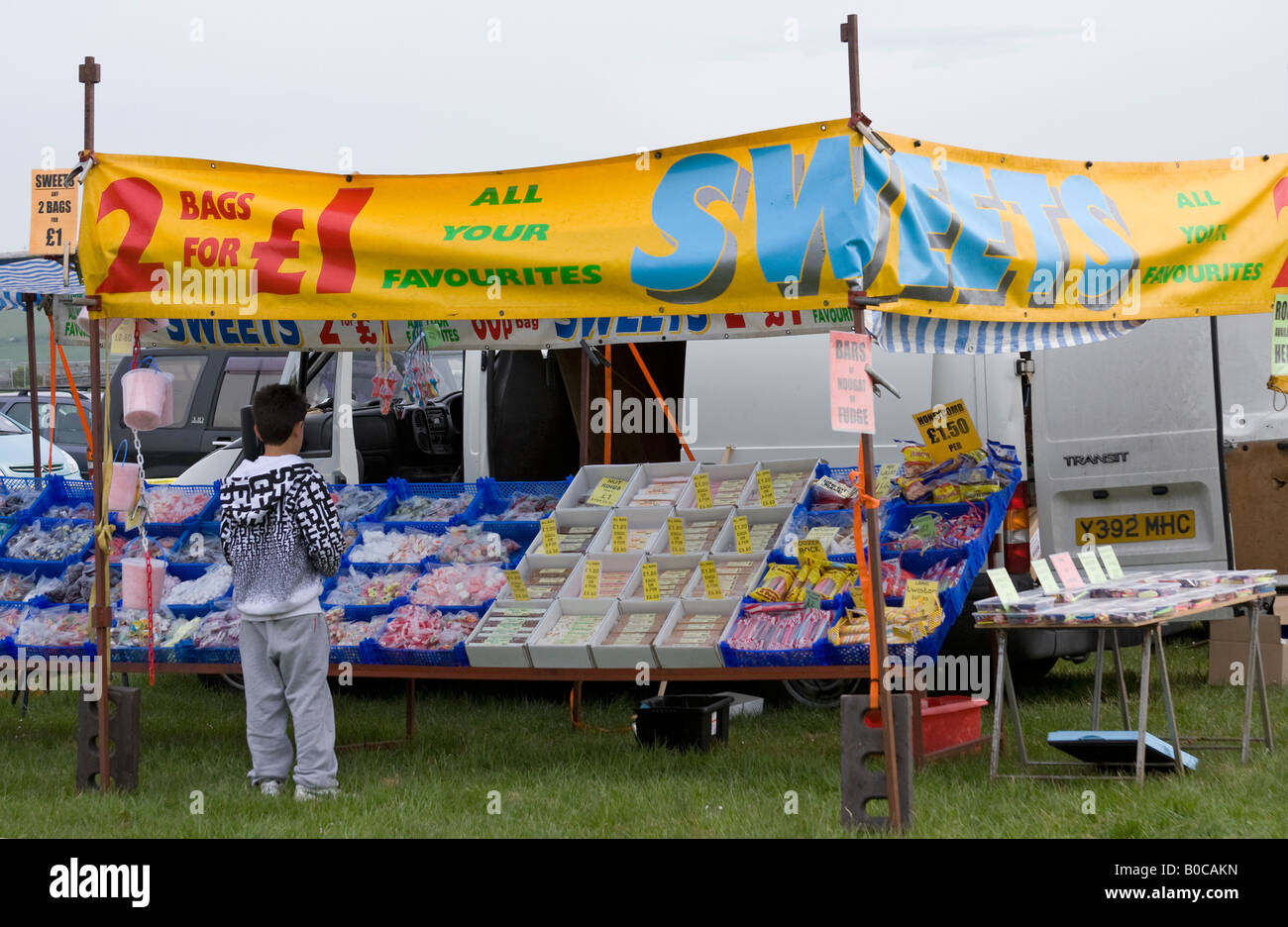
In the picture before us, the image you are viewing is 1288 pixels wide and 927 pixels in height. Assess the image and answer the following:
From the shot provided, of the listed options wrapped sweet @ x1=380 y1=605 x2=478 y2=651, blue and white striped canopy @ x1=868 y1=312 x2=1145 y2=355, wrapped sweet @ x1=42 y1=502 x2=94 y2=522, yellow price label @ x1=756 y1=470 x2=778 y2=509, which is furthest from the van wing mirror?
blue and white striped canopy @ x1=868 y1=312 x2=1145 y2=355

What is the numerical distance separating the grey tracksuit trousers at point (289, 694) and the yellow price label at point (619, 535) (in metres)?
1.67

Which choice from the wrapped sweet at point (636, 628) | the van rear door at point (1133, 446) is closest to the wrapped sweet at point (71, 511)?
the wrapped sweet at point (636, 628)

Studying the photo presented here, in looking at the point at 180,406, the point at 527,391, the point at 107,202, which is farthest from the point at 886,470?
the point at 180,406

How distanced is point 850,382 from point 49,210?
4817 millimetres

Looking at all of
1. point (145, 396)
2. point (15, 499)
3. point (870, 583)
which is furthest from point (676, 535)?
point (15, 499)

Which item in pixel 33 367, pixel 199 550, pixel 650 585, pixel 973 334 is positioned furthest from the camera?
pixel 33 367

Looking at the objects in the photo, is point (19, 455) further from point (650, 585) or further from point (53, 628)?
point (650, 585)

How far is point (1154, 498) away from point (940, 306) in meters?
3.43

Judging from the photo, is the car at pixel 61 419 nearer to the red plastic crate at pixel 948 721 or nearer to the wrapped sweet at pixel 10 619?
the wrapped sweet at pixel 10 619

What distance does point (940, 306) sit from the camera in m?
5.11

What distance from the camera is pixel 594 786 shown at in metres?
5.86

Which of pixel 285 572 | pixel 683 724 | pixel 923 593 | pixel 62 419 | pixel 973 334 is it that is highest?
pixel 62 419

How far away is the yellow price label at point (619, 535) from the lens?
22.6 ft

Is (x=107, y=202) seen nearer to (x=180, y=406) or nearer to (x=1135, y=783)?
(x=1135, y=783)
